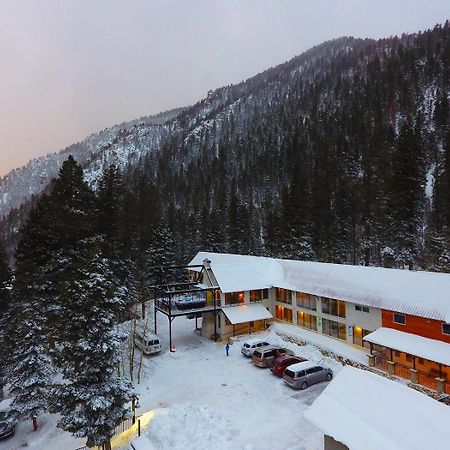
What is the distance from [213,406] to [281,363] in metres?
Answer: 6.71

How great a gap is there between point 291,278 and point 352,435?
967 inches

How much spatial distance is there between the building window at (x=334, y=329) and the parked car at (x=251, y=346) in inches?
231

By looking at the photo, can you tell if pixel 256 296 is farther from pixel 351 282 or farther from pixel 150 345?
pixel 150 345

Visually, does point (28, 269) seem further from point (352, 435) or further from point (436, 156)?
point (436, 156)

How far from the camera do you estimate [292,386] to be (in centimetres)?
2334

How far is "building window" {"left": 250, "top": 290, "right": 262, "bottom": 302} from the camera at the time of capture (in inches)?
1471

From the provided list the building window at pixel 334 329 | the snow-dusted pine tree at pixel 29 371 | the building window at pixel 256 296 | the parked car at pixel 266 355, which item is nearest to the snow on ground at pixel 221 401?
the parked car at pixel 266 355

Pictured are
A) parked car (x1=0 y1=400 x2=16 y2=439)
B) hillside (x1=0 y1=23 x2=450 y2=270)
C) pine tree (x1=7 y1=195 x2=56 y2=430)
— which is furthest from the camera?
hillside (x1=0 y1=23 x2=450 y2=270)

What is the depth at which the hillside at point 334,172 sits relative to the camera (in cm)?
4969

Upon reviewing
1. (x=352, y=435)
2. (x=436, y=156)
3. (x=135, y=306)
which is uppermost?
(x=436, y=156)

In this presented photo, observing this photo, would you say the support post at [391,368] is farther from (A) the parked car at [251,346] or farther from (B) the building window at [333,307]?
(A) the parked car at [251,346]

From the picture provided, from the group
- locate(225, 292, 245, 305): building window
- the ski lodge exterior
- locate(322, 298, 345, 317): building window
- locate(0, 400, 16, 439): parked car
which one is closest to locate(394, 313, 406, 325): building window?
the ski lodge exterior

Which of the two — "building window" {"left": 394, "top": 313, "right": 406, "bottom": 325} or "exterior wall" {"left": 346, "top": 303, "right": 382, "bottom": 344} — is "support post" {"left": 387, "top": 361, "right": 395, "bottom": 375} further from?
"exterior wall" {"left": 346, "top": 303, "right": 382, "bottom": 344}

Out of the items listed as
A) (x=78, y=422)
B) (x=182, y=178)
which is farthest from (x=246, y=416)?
(x=182, y=178)
